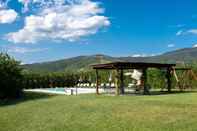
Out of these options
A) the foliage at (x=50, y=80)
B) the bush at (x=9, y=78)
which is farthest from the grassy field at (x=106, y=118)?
the foliage at (x=50, y=80)

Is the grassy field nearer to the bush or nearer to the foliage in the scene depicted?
the bush

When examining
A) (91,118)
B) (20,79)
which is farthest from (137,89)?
(91,118)

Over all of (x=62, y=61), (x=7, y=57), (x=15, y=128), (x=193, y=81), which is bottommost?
(x=15, y=128)

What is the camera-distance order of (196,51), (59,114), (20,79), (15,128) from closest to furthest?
1. (15,128)
2. (59,114)
3. (20,79)
4. (196,51)

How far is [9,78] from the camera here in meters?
24.9

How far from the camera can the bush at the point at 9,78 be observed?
24.5 m

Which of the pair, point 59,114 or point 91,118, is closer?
point 91,118

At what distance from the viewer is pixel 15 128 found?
11414 mm

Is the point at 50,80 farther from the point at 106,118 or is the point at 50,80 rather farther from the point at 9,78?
the point at 106,118

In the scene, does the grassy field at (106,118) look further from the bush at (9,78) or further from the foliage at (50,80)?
the foliage at (50,80)

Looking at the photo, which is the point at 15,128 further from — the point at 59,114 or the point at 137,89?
the point at 137,89

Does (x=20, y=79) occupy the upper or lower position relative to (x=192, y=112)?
upper

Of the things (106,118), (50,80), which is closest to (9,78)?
(106,118)

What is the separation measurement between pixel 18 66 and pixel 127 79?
46.3 feet
